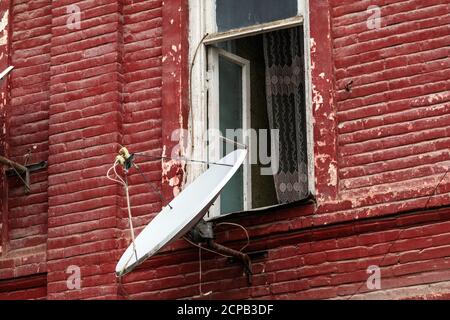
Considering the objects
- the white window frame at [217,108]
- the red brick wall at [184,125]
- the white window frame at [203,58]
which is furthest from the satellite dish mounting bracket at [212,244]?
the white window frame at [217,108]

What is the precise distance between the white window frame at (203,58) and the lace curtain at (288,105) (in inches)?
7.4

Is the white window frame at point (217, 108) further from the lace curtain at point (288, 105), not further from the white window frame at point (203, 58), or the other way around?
the lace curtain at point (288, 105)

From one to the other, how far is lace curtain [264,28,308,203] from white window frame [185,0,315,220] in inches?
7.4

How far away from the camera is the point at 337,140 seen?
1342 cm

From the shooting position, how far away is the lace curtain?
45.6 ft

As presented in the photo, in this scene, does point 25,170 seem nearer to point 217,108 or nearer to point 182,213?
point 217,108

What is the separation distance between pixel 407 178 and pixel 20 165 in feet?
12.3

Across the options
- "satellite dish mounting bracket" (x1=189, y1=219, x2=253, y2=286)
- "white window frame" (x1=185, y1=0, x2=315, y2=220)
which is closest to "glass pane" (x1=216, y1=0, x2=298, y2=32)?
"white window frame" (x1=185, y1=0, x2=315, y2=220)

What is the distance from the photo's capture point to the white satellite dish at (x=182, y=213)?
12.4 meters

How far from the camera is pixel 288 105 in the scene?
14.2 meters

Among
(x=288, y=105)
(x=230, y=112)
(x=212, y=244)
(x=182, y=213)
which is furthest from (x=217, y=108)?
(x=182, y=213)

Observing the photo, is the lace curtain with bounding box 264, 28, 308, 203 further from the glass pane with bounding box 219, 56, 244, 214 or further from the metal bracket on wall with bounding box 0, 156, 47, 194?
the metal bracket on wall with bounding box 0, 156, 47, 194
